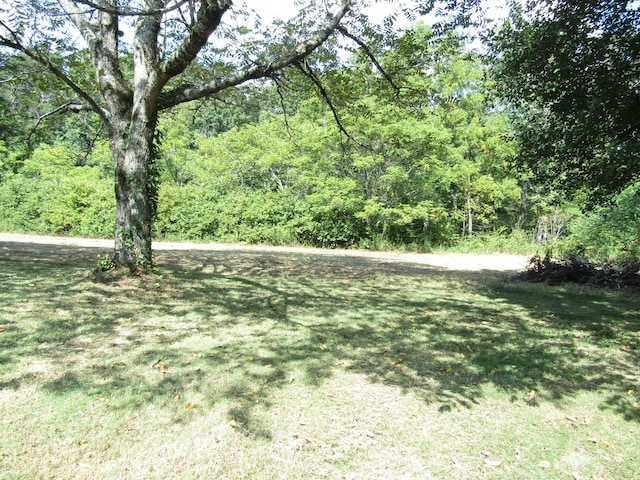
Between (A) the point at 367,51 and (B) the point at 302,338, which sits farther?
(A) the point at 367,51

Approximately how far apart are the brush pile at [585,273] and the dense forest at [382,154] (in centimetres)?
127

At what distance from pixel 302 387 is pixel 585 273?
784cm

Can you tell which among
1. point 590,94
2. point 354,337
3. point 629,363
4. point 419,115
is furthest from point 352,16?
point 629,363

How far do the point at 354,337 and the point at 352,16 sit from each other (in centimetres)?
542

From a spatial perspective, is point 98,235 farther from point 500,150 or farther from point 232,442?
point 500,150

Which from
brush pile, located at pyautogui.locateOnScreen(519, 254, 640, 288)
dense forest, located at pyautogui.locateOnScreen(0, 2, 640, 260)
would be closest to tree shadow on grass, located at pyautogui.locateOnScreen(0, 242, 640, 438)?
brush pile, located at pyautogui.locateOnScreen(519, 254, 640, 288)

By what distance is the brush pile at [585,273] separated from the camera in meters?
8.09

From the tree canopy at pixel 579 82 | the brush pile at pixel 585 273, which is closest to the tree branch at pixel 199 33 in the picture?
the tree canopy at pixel 579 82

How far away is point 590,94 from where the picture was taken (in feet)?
17.8

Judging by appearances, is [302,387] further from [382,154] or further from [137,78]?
[382,154]

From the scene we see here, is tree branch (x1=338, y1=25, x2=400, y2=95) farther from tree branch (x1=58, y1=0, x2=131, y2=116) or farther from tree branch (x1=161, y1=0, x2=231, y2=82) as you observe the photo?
tree branch (x1=58, y1=0, x2=131, y2=116)

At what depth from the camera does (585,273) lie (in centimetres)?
863

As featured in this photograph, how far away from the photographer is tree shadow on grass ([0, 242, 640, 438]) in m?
3.11

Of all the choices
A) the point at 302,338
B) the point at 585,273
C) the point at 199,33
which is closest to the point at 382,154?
the point at 585,273
